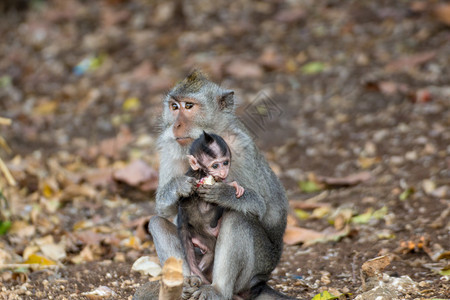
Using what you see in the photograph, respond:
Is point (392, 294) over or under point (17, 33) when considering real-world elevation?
under

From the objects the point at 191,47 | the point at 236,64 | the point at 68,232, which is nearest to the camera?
the point at 68,232

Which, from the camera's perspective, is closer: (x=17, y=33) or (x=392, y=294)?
(x=392, y=294)

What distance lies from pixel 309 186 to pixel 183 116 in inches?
127

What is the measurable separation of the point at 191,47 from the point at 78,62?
207 centimetres

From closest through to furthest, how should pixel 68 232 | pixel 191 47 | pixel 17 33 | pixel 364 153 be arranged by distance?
1. pixel 68 232
2. pixel 364 153
3. pixel 191 47
4. pixel 17 33

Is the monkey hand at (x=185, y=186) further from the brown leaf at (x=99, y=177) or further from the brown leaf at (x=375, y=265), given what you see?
the brown leaf at (x=99, y=177)

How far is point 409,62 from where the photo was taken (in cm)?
1009

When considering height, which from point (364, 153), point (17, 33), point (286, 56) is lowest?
point (364, 153)

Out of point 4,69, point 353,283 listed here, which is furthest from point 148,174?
point 4,69

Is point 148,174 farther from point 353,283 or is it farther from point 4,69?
point 4,69

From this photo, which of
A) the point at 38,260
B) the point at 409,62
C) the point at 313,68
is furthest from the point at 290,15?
the point at 38,260

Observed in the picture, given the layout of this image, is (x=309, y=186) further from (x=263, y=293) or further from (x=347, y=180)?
(x=263, y=293)

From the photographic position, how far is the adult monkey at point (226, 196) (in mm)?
4521

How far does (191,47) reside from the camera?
464 inches
